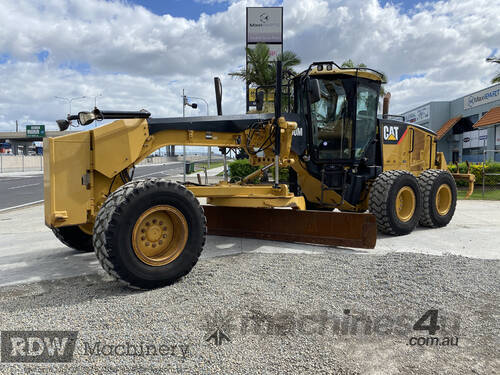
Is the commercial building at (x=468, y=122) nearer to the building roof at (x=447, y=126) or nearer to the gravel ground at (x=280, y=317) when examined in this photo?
the building roof at (x=447, y=126)

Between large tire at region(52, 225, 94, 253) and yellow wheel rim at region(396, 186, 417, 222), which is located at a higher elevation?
yellow wheel rim at region(396, 186, 417, 222)

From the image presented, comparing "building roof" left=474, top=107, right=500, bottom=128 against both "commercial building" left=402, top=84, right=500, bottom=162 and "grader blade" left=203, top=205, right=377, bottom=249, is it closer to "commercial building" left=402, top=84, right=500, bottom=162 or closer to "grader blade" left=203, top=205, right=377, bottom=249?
"commercial building" left=402, top=84, right=500, bottom=162

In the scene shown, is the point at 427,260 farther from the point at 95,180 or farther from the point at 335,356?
the point at 95,180

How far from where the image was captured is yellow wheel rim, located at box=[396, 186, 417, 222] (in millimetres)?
6805

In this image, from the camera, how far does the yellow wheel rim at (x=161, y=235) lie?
12.7ft

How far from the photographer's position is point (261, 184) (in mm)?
5914

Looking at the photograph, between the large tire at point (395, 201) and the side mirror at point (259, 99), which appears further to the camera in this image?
the large tire at point (395, 201)

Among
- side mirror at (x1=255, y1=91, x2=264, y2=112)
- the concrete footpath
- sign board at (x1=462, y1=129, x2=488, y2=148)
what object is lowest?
the concrete footpath

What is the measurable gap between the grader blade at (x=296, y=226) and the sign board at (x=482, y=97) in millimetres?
29719

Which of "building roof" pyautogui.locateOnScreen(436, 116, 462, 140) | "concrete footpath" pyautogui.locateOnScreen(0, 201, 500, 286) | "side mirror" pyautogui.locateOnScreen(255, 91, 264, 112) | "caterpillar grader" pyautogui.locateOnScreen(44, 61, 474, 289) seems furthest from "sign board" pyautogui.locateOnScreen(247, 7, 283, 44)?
"side mirror" pyautogui.locateOnScreen(255, 91, 264, 112)

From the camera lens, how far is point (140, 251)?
148 inches

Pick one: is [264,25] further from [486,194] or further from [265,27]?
[486,194]

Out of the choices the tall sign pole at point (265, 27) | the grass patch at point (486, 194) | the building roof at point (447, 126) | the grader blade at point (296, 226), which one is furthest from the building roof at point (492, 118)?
the grader blade at point (296, 226)

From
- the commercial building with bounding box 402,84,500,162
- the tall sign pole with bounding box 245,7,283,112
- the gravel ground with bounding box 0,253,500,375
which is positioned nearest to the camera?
the gravel ground with bounding box 0,253,500,375
